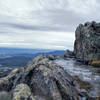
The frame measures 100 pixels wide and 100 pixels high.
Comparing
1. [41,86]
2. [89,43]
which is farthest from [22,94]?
[89,43]

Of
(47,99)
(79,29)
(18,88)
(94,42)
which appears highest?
(79,29)

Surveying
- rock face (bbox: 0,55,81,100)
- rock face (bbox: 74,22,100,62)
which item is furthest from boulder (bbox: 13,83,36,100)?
rock face (bbox: 74,22,100,62)

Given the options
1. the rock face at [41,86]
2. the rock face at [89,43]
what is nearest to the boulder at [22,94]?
the rock face at [41,86]

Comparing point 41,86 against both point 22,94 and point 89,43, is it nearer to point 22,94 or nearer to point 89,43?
point 22,94

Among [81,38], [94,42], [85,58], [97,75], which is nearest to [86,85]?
[97,75]

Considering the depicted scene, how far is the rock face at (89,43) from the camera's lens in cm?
3996

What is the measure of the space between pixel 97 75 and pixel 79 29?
2740 centimetres

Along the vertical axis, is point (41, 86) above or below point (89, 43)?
below

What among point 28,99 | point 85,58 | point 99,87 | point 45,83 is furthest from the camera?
point 85,58

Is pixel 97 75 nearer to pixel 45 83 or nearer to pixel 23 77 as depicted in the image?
pixel 45 83

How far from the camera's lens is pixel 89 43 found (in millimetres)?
42031

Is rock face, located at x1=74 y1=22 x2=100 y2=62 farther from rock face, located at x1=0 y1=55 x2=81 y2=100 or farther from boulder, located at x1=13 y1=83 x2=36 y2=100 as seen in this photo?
boulder, located at x1=13 y1=83 x2=36 y2=100

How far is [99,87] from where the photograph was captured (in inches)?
835

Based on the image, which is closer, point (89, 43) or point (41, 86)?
point (41, 86)
